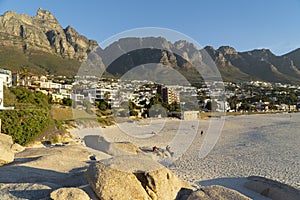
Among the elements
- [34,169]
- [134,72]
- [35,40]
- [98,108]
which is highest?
[35,40]

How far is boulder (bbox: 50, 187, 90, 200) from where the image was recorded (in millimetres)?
3336

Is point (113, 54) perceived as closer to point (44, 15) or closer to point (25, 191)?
point (25, 191)

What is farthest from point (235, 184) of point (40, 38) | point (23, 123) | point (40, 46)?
point (40, 38)

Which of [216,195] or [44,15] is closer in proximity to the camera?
[216,195]

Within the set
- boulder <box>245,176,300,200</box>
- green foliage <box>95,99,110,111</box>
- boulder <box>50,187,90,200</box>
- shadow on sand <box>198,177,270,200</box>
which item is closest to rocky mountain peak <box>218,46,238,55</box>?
green foliage <box>95,99,110,111</box>

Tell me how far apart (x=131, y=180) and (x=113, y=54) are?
7.68 feet

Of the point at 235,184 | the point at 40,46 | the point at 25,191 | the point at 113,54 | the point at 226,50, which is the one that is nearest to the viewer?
the point at 25,191

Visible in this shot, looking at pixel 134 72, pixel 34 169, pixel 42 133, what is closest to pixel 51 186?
pixel 34 169

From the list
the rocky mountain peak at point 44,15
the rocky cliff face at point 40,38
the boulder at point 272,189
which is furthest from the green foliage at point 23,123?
the rocky mountain peak at point 44,15

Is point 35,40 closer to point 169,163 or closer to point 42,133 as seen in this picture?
point 42,133

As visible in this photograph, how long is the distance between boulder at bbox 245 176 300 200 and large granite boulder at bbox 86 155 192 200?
2222 millimetres

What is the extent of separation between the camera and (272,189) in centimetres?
558

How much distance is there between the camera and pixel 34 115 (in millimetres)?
11945

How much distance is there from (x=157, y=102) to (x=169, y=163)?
12899 mm
